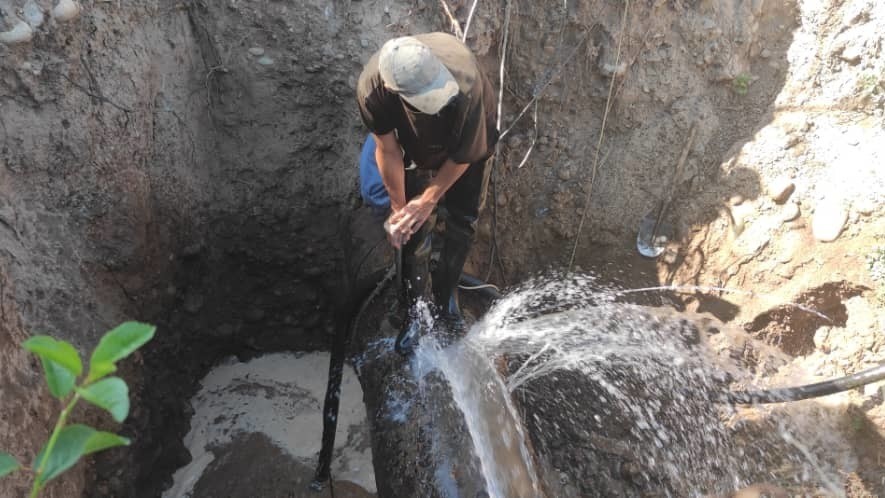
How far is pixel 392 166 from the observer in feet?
6.29

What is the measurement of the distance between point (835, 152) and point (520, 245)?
1.63 meters

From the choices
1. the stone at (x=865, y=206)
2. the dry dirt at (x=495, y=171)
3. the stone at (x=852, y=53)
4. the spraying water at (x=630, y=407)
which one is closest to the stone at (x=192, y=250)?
the dry dirt at (x=495, y=171)

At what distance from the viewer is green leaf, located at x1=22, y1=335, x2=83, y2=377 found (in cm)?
65

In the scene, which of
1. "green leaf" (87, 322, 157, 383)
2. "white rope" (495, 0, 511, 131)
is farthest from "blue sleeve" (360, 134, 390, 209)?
"green leaf" (87, 322, 157, 383)

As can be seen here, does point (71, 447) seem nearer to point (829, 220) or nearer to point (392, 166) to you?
point (392, 166)

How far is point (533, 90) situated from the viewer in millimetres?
2881

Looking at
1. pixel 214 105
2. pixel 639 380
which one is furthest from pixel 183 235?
pixel 639 380

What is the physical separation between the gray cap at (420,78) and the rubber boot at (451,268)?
28.9 inches

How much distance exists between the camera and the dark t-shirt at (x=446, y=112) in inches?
65.6

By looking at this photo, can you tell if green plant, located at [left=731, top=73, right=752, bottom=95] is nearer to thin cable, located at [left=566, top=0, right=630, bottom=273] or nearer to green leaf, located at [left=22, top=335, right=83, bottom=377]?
thin cable, located at [left=566, top=0, right=630, bottom=273]

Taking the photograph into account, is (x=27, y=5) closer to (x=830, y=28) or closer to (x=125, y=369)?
(x=125, y=369)

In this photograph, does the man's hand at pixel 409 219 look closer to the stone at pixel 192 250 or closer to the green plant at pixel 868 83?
the stone at pixel 192 250

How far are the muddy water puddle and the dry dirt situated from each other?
0.12 m

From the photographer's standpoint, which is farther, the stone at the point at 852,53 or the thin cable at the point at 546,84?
the thin cable at the point at 546,84
